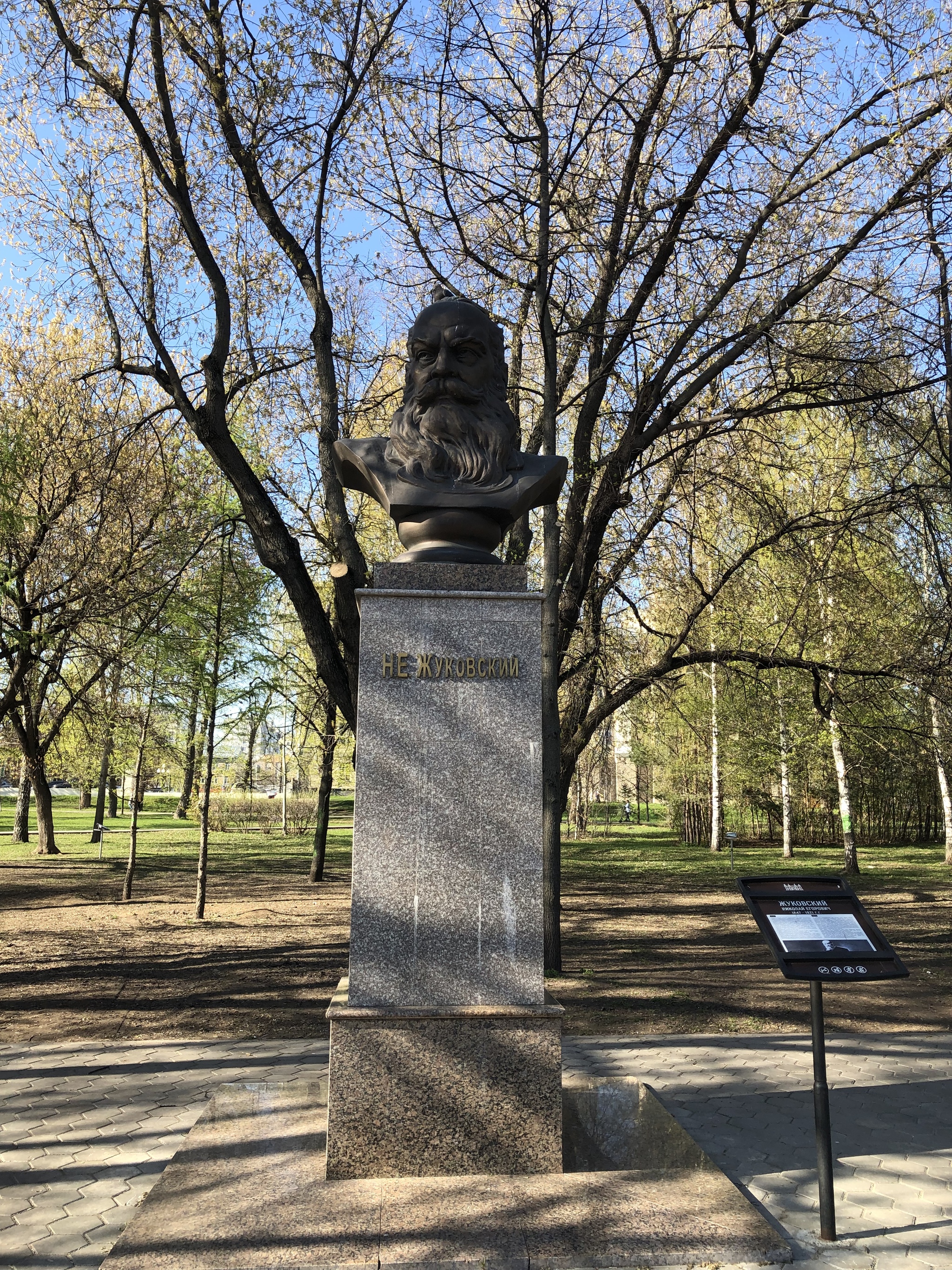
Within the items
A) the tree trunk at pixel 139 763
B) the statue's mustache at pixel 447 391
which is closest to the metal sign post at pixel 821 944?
the statue's mustache at pixel 447 391

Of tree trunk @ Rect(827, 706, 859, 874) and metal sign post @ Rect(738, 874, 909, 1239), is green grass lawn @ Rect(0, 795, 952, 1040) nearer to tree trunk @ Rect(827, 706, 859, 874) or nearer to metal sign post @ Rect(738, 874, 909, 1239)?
tree trunk @ Rect(827, 706, 859, 874)

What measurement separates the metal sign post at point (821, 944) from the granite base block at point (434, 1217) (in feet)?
1.41

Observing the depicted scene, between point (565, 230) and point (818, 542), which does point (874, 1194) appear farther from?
point (818, 542)

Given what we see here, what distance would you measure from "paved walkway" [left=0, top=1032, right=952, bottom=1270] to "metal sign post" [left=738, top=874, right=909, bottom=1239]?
35 centimetres

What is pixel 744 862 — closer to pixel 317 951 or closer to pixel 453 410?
pixel 317 951

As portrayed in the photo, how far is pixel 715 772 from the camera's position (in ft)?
87.4

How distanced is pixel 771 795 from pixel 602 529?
22846 mm

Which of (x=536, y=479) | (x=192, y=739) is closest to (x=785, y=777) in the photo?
(x=192, y=739)

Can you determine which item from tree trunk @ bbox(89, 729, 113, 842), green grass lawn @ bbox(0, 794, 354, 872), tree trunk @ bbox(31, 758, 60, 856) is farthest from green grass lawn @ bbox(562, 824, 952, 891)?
tree trunk @ bbox(31, 758, 60, 856)

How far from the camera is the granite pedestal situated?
13.2ft

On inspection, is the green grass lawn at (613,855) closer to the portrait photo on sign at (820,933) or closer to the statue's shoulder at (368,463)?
the portrait photo on sign at (820,933)

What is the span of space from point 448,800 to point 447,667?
0.61 metres

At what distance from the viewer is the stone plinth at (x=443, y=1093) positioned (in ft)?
13.1

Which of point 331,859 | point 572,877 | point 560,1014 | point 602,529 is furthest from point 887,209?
point 331,859
